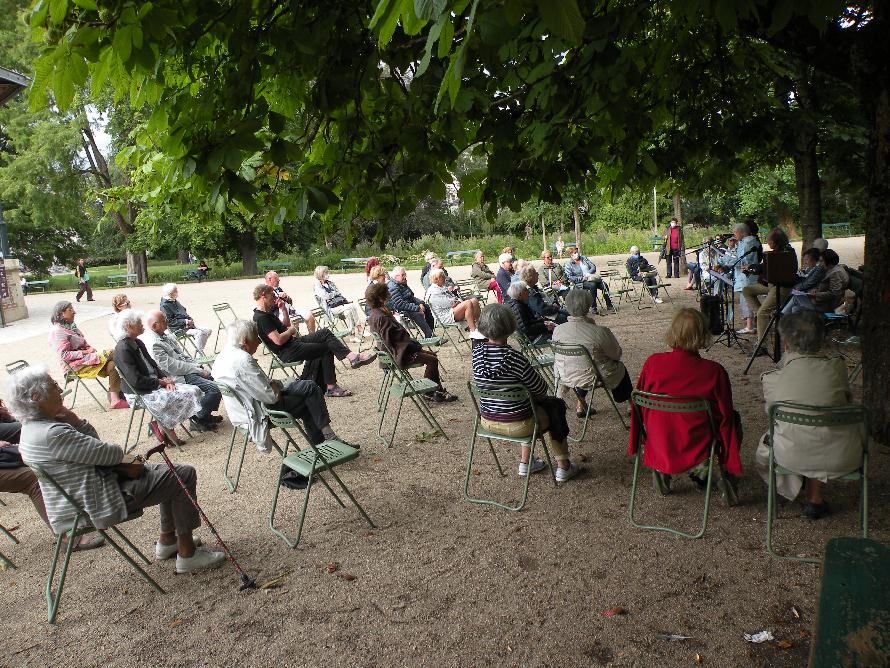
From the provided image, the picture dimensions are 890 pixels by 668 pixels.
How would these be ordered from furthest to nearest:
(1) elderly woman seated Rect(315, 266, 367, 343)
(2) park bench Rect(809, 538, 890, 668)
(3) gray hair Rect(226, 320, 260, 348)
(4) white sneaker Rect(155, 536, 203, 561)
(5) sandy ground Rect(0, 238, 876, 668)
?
(1) elderly woman seated Rect(315, 266, 367, 343)
(3) gray hair Rect(226, 320, 260, 348)
(4) white sneaker Rect(155, 536, 203, 561)
(5) sandy ground Rect(0, 238, 876, 668)
(2) park bench Rect(809, 538, 890, 668)

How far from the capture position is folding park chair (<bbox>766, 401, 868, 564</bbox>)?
3314 mm

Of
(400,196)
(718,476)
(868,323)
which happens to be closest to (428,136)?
(400,196)

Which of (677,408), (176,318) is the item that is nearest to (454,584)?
(677,408)

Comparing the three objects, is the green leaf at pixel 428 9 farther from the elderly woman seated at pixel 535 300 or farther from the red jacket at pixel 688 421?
the elderly woman seated at pixel 535 300

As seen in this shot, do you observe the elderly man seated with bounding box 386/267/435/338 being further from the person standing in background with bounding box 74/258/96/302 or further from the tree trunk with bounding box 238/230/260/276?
the tree trunk with bounding box 238/230/260/276

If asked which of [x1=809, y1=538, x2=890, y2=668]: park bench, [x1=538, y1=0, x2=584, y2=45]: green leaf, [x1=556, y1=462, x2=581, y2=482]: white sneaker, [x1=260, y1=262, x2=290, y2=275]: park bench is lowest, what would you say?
[x1=556, y1=462, x2=581, y2=482]: white sneaker

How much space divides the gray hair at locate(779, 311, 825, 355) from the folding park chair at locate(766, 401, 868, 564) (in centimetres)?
38

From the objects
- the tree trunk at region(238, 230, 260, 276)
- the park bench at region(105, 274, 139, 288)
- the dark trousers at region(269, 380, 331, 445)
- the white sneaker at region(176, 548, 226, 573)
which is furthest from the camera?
the tree trunk at region(238, 230, 260, 276)

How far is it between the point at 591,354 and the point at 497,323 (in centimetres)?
136

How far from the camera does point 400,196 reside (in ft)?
13.9

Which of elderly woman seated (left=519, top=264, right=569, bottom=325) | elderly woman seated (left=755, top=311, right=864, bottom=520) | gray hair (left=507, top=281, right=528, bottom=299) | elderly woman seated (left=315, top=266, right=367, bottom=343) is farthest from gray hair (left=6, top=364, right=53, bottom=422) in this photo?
elderly woman seated (left=315, top=266, right=367, bottom=343)

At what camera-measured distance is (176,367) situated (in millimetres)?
6715

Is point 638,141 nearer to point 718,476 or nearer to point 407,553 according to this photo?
point 718,476

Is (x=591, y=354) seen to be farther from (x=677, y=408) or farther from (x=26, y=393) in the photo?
(x=26, y=393)
